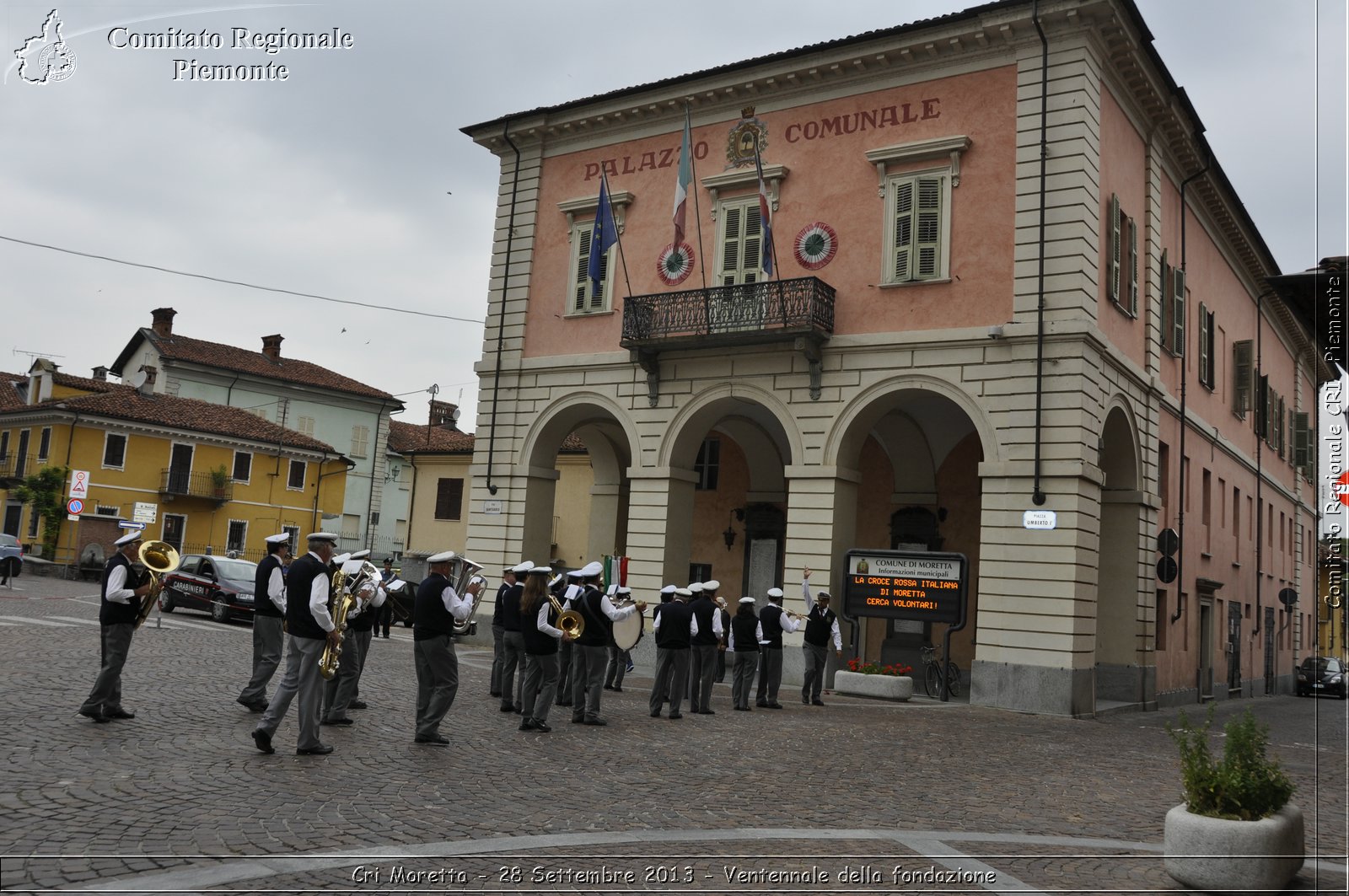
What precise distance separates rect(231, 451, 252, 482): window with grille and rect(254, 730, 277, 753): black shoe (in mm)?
42681

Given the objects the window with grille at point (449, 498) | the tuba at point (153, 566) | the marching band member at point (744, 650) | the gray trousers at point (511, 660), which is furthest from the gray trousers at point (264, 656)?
the window with grille at point (449, 498)

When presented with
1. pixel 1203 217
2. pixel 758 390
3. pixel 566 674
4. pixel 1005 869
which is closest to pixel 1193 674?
pixel 1203 217

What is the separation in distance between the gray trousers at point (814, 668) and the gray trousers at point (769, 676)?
0.88m

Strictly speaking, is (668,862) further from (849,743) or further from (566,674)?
(566,674)

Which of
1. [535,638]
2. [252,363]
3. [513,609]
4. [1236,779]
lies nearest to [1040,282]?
[513,609]

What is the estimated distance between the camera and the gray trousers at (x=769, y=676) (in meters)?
17.1

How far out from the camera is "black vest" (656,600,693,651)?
15109mm

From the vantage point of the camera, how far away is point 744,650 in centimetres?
1706

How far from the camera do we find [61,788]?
7.76m

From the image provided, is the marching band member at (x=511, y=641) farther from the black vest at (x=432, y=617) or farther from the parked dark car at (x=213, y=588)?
the parked dark car at (x=213, y=588)

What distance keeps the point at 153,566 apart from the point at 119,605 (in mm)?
664

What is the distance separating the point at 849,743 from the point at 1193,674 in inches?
652

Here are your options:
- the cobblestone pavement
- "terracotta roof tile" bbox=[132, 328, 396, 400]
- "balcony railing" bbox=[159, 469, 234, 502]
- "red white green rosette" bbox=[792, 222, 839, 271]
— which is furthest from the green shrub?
"terracotta roof tile" bbox=[132, 328, 396, 400]

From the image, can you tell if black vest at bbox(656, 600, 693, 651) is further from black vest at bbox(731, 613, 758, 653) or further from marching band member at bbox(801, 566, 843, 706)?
marching band member at bbox(801, 566, 843, 706)
